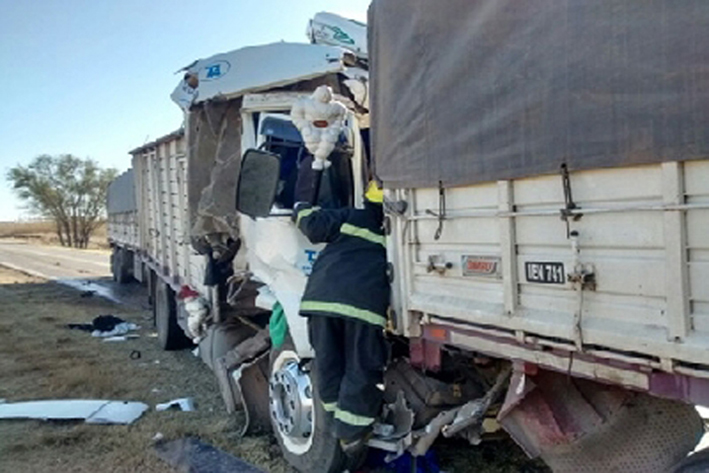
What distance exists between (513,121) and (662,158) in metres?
0.63

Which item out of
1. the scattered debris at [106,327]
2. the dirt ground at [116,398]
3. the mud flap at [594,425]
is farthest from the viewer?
the scattered debris at [106,327]

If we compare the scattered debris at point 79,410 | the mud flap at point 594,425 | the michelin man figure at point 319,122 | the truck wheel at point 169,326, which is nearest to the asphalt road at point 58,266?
the truck wheel at point 169,326

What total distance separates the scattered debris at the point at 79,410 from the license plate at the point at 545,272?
160 inches

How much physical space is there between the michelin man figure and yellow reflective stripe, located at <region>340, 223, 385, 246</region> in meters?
0.52

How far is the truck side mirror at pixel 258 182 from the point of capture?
3365mm

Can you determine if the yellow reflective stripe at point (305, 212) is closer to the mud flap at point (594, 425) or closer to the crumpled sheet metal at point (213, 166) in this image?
the mud flap at point (594, 425)

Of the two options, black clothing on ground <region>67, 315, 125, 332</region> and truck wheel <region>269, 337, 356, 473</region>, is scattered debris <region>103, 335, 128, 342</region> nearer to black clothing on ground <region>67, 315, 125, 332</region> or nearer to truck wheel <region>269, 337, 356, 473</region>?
black clothing on ground <region>67, 315, 125, 332</region>

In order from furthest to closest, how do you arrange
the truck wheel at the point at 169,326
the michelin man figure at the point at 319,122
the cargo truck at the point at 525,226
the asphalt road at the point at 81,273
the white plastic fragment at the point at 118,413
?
the asphalt road at the point at 81,273, the truck wheel at the point at 169,326, the white plastic fragment at the point at 118,413, the michelin man figure at the point at 319,122, the cargo truck at the point at 525,226

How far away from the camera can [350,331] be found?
3277 mm

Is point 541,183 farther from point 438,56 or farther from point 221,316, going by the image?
point 221,316

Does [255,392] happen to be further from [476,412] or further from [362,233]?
[476,412]

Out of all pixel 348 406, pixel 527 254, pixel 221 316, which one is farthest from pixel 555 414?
pixel 221 316

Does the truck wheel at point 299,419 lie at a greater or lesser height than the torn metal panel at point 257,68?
lesser

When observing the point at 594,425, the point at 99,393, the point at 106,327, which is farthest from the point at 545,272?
the point at 106,327
